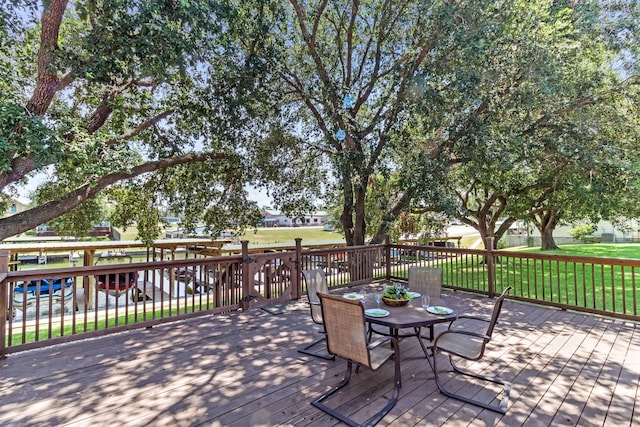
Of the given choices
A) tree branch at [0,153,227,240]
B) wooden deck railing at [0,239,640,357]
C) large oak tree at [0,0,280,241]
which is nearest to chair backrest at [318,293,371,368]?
wooden deck railing at [0,239,640,357]

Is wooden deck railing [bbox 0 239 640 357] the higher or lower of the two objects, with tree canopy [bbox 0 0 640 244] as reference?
lower

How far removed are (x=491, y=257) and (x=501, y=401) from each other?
159 inches

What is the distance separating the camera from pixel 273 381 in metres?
2.94

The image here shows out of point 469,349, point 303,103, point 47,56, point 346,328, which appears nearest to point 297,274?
point 346,328

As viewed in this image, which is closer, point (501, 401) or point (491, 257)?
point (501, 401)

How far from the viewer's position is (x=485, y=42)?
5672 millimetres

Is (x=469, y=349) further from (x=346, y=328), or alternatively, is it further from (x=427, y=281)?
(x=427, y=281)

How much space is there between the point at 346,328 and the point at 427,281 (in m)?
2.22

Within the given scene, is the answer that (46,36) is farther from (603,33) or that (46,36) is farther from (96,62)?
(603,33)

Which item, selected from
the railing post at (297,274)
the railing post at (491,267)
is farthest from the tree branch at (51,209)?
the railing post at (491,267)

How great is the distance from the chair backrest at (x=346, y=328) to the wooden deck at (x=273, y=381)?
0.42 m

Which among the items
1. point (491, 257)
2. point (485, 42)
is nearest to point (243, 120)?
point (485, 42)

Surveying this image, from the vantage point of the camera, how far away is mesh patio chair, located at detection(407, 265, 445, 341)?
4.25m

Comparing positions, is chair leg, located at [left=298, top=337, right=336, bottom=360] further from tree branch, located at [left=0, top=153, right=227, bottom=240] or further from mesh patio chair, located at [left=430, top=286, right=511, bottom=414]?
tree branch, located at [left=0, top=153, right=227, bottom=240]
